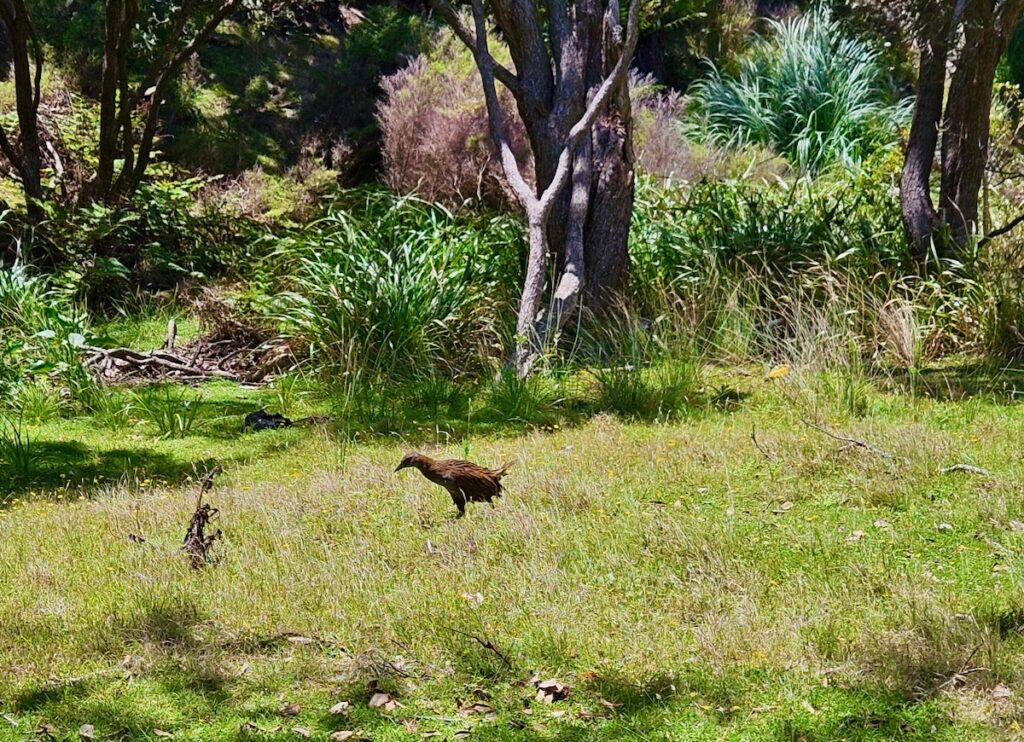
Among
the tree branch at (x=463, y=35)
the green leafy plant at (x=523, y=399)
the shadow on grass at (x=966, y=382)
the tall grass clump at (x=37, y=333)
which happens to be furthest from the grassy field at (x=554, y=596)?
the tree branch at (x=463, y=35)

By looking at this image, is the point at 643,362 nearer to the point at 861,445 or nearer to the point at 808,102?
the point at 861,445

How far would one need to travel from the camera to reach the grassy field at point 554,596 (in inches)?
151

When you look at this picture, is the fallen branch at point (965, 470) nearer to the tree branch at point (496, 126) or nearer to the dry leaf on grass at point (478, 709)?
the dry leaf on grass at point (478, 709)

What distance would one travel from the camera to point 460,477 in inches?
218

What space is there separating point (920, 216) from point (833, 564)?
19.0ft

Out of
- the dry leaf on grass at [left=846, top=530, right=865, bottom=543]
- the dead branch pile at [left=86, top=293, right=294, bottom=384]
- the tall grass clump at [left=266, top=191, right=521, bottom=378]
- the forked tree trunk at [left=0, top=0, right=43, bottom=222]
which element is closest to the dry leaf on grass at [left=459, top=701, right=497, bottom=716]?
the dry leaf on grass at [left=846, top=530, right=865, bottom=543]

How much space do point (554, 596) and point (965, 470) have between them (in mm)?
2576

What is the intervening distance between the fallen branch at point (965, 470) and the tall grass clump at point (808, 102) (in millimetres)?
10632

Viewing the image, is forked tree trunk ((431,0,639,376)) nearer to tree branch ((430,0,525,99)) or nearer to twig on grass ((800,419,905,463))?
tree branch ((430,0,525,99))

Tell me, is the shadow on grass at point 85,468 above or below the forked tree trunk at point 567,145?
below

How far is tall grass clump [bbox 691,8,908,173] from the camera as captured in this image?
661 inches

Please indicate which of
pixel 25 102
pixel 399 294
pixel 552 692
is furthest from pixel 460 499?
pixel 25 102

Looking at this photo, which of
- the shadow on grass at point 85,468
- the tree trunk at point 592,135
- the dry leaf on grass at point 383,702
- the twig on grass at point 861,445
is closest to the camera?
the dry leaf on grass at point 383,702

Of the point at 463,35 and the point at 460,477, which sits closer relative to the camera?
the point at 460,477
